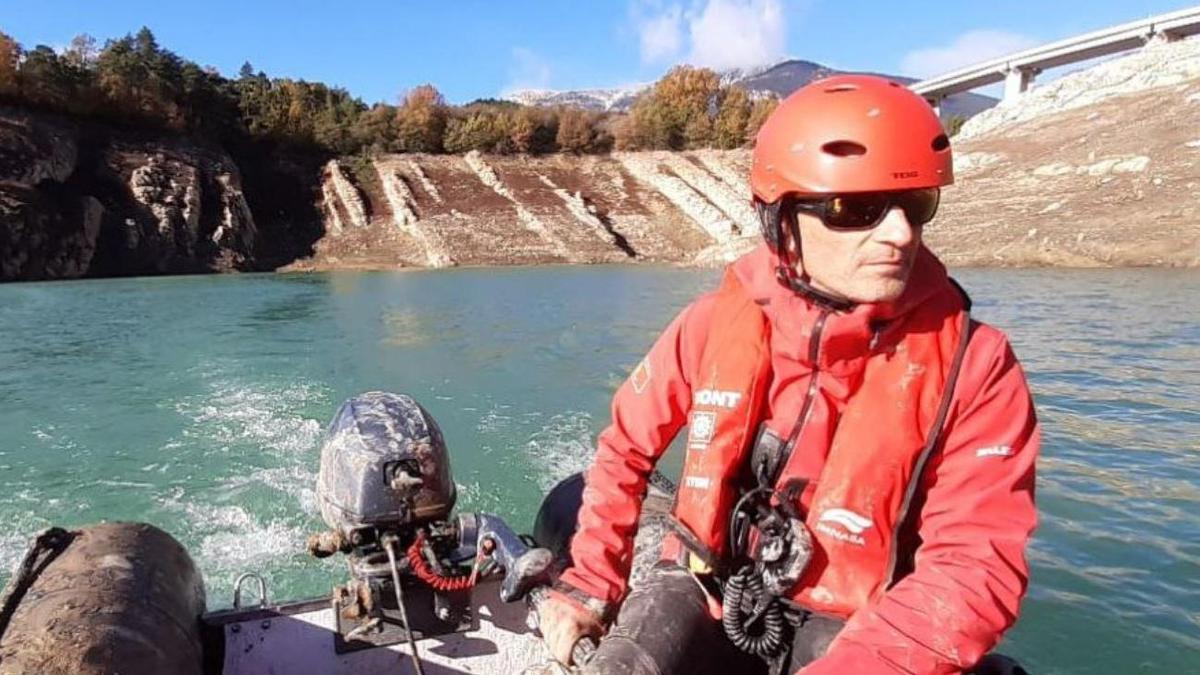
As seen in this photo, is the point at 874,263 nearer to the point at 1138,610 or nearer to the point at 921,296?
the point at 921,296

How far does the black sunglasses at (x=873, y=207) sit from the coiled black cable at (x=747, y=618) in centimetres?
91

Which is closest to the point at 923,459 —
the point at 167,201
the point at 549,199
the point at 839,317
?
the point at 839,317

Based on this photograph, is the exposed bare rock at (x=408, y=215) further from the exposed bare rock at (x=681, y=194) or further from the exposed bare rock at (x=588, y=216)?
the exposed bare rock at (x=681, y=194)

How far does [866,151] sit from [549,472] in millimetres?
5997

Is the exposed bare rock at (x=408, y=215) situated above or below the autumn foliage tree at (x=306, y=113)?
A: below

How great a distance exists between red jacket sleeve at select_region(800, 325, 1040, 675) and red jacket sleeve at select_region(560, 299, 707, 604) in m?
0.65

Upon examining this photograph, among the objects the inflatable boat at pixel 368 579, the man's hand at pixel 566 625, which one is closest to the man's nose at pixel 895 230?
the man's hand at pixel 566 625

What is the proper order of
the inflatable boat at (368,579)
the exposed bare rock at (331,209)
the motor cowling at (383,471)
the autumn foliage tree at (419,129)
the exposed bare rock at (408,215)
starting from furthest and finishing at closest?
1. the autumn foliage tree at (419,129)
2. the exposed bare rock at (331,209)
3. the exposed bare rock at (408,215)
4. the motor cowling at (383,471)
5. the inflatable boat at (368,579)

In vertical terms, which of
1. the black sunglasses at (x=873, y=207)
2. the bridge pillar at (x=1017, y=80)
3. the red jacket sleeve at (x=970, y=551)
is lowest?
the red jacket sleeve at (x=970, y=551)

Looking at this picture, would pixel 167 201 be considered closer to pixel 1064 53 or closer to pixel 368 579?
pixel 368 579

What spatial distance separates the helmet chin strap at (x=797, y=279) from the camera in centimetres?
209

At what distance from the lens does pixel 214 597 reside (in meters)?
5.14

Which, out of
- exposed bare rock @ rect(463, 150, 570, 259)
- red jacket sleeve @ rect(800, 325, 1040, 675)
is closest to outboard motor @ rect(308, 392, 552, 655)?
red jacket sleeve @ rect(800, 325, 1040, 675)

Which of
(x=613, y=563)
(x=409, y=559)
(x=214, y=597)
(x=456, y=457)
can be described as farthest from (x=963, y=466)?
(x=456, y=457)
